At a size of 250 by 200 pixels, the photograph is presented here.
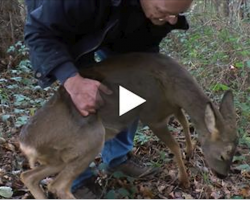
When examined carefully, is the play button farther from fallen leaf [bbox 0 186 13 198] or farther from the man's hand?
fallen leaf [bbox 0 186 13 198]

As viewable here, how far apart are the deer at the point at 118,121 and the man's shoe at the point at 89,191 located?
0.25 m

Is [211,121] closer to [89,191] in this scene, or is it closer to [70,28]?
[89,191]

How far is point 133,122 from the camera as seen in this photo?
176 inches

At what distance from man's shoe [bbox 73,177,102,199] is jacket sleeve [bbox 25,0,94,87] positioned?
3.35ft

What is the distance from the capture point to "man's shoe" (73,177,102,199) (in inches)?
166

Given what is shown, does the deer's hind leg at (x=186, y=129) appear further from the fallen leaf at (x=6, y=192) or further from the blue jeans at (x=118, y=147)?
the fallen leaf at (x=6, y=192)

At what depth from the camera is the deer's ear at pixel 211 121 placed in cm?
401

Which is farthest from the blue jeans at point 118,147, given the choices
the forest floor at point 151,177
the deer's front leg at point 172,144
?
the deer's front leg at point 172,144

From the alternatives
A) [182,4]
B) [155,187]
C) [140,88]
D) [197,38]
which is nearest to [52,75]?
[140,88]

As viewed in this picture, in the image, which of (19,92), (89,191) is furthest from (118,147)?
(19,92)

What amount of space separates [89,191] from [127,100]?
828mm

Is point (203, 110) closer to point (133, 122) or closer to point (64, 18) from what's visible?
point (133, 122)

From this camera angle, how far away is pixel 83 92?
3.75 m

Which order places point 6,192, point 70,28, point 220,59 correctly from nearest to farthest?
point 70,28 < point 6,192 < point 220,59
